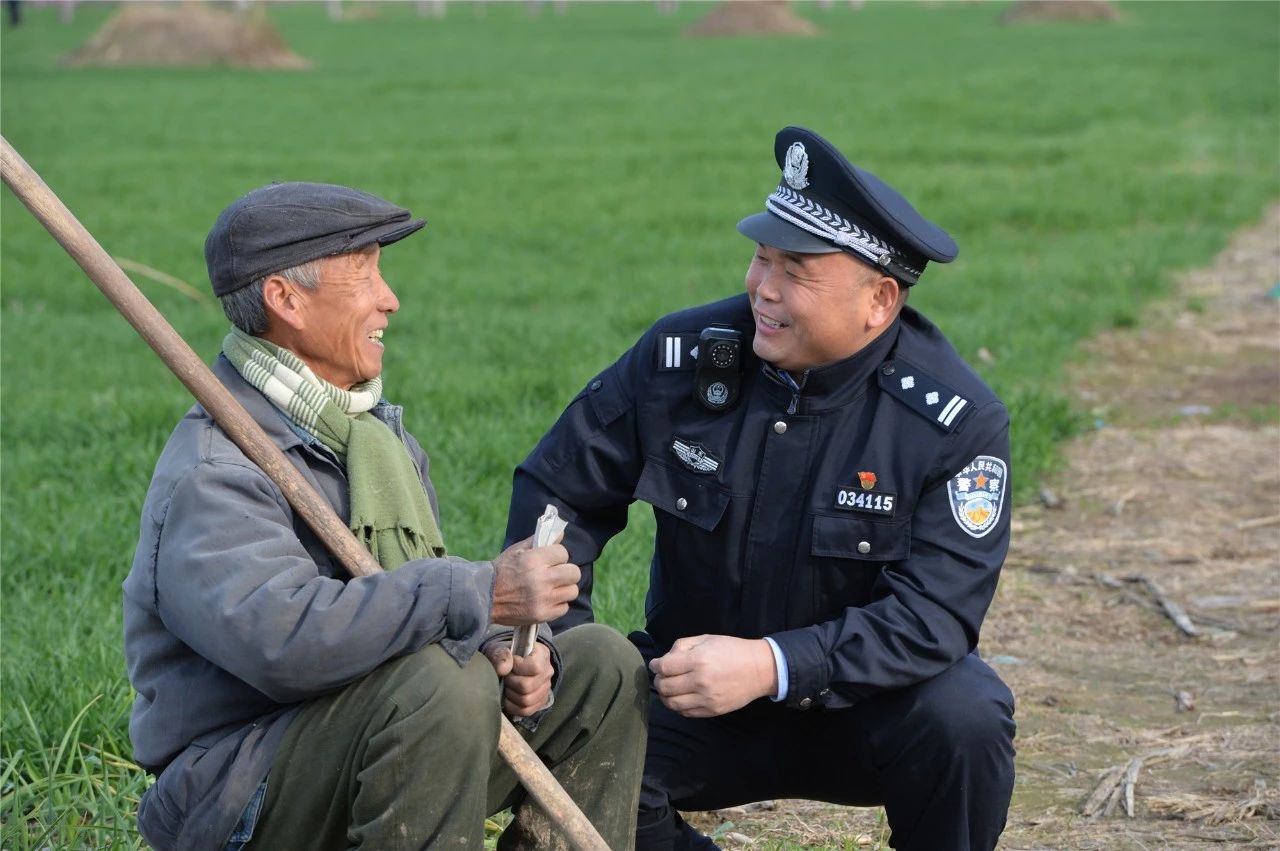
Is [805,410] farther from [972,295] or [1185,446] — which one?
[972,295]

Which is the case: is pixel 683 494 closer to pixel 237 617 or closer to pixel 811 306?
pixel 811 306

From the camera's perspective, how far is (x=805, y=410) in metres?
3.50

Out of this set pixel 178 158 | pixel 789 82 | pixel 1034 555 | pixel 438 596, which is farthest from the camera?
pixel 789 82

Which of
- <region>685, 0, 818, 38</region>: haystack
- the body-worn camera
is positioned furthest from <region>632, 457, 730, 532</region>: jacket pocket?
<region>685, 0, 818, 38</region>: haystack

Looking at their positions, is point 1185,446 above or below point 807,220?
below

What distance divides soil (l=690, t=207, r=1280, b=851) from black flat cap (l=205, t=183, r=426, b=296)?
1.78m

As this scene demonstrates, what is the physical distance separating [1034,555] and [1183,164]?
1139cm

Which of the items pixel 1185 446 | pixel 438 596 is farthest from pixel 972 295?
pixel 438 596

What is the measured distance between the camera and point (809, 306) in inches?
135

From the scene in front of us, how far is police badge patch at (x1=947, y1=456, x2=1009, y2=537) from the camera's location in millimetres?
3357

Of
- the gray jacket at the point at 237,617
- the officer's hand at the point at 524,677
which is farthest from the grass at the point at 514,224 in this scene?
the officer's hand at the point at 524,677

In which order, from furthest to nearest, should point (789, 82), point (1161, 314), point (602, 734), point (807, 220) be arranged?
point (789, 82) < point (1161, 314) < point (807, 220) < point (602, 734)

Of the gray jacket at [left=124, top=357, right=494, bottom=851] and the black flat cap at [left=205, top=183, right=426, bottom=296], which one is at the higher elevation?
the black flat cap at [left=205, top=183, right=426, bottom=296]

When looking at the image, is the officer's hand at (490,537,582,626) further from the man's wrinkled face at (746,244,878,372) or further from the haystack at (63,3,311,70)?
the haystack at (63,3,311,70)
